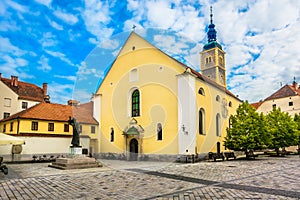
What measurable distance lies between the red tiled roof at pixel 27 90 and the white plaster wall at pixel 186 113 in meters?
25.9

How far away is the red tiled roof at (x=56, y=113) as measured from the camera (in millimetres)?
23106

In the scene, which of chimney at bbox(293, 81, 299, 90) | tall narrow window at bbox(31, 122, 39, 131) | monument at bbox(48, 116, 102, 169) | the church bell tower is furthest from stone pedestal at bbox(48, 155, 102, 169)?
chimney at bbox(293, 81, 299, 90)

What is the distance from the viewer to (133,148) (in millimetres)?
22766

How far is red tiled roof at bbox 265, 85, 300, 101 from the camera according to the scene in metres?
39.3

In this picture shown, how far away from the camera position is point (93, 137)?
87.0 feet

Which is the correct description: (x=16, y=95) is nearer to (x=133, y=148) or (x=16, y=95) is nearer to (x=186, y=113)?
(x=133, y=148)

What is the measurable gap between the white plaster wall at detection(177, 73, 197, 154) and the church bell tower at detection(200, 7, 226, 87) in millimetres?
19330

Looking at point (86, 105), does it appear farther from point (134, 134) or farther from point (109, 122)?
point (134, 134)

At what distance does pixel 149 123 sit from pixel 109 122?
601cm

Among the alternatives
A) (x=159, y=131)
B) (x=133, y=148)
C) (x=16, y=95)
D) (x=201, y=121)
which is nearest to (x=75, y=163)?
(x=159, y=131)

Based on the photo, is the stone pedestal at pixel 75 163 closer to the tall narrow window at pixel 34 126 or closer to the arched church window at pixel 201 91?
the tall narrow window at pixel 34 126

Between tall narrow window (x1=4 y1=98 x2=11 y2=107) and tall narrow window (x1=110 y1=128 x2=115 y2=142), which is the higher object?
tall narrow window (x1=4 y1=98 x2=11 y2=107)

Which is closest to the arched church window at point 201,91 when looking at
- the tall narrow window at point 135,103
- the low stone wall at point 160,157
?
the low stone wall at point 160,157

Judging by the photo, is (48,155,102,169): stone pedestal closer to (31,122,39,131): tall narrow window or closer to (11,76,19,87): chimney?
(31,122,39,131): tall narrow window
